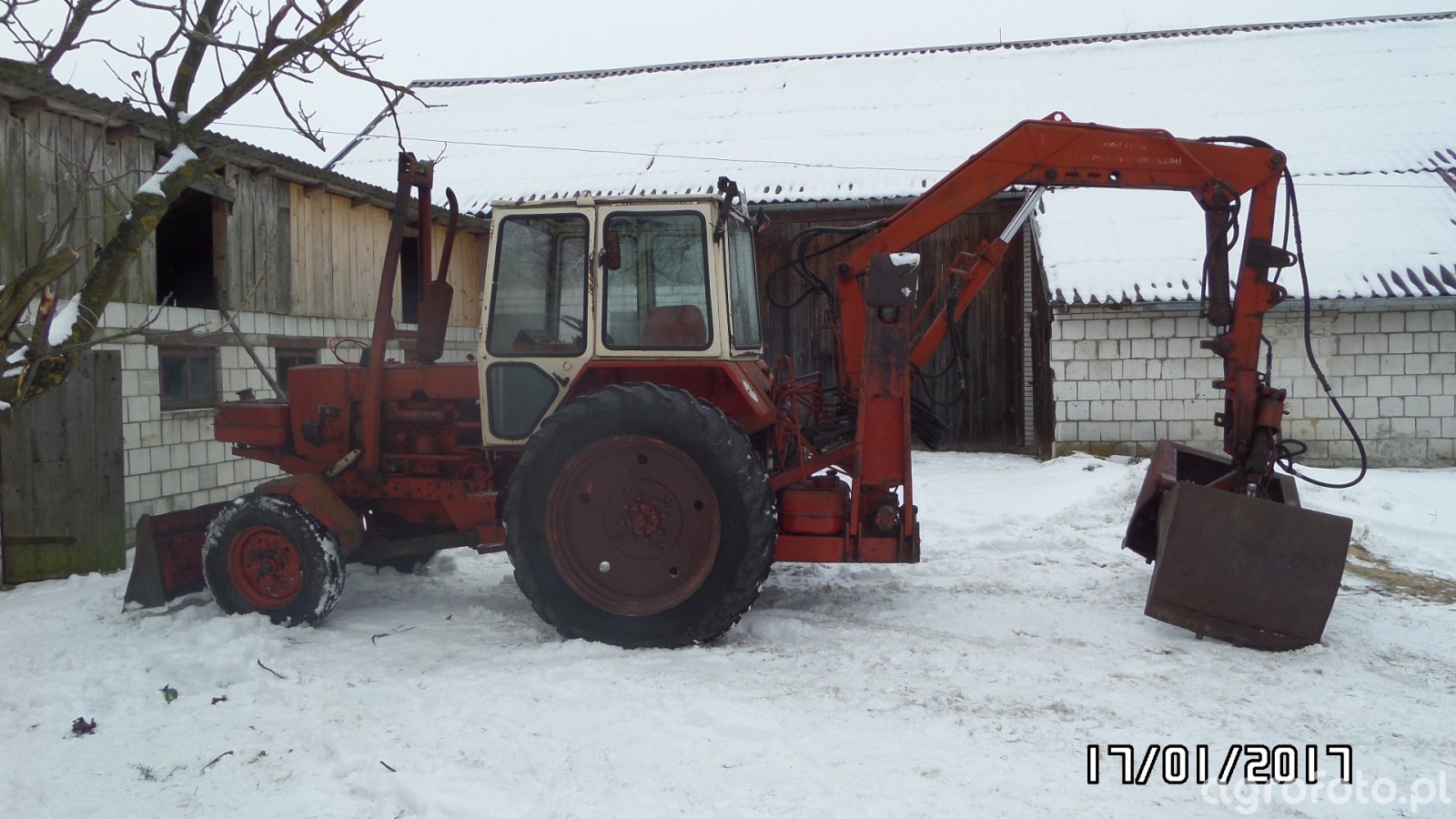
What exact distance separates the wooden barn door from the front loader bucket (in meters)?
1.34

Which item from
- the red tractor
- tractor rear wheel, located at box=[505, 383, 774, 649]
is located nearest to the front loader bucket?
the red tractor

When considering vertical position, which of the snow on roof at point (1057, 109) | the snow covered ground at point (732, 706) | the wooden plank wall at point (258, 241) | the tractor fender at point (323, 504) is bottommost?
the snow covered ground at point (732, 706)

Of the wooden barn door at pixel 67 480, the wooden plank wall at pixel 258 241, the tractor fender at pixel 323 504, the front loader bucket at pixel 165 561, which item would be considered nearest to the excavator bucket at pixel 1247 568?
the tractor fender at pixel 323 504

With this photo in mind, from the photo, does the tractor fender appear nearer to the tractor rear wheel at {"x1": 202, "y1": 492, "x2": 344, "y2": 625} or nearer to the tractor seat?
the tractor rear wheel at {"x1": 202, "y1": 492, "x2": 344, "y2": 625}

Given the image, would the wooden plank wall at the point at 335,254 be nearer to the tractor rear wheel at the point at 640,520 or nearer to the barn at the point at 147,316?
the barn at the point at 147,316

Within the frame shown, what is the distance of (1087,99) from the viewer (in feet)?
44.7

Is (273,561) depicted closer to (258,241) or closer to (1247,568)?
(258,241)

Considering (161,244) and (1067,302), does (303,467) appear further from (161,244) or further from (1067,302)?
(1067,302)

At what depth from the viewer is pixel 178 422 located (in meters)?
7.29

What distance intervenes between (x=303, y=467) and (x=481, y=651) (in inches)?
70.8

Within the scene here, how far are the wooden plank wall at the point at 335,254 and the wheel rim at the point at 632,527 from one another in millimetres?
4889

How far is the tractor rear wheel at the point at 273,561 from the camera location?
4.82 m

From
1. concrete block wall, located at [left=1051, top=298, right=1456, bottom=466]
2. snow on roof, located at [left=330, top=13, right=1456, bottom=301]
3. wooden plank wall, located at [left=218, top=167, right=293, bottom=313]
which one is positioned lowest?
concrete block wall, located at [left=1051, top=298, right=1456, bottom=466]

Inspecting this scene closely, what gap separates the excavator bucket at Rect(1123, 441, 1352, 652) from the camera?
442cm
